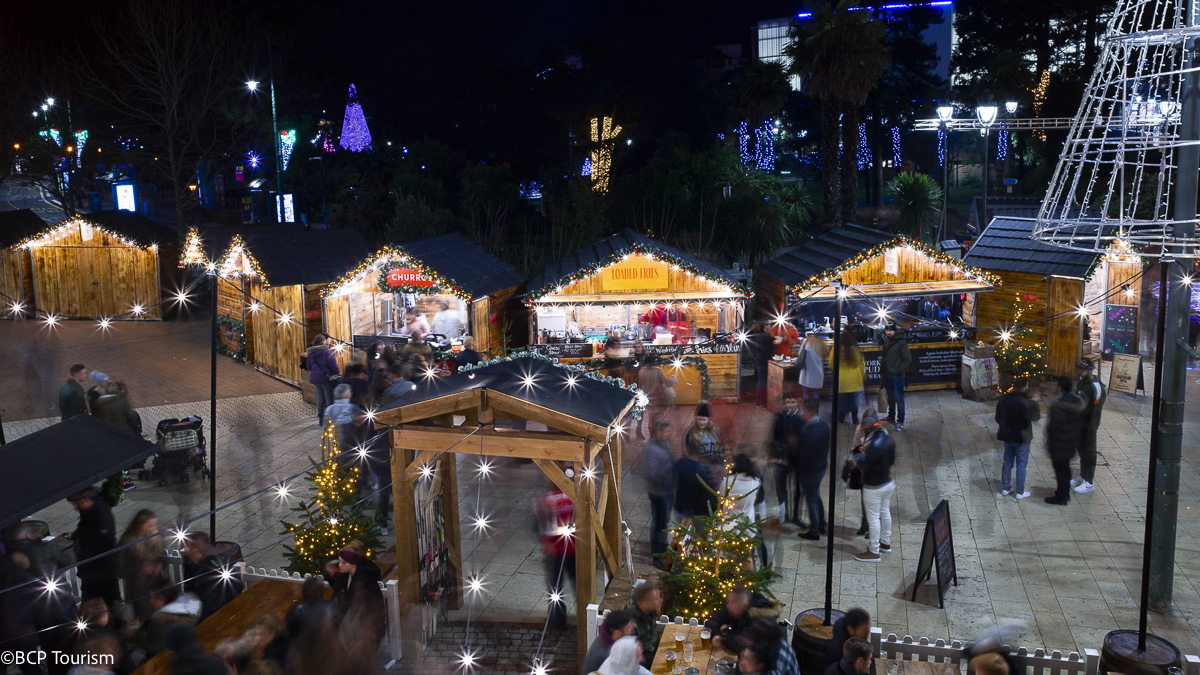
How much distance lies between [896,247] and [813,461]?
6.91 metres

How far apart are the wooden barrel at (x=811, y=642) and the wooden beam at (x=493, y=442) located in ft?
6.11

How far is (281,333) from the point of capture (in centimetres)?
1680

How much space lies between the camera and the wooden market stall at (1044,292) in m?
14.8

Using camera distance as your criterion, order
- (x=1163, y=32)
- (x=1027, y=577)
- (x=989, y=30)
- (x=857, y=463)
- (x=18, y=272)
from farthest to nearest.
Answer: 1. (x=989, y=30)
2. (x=18, y=272)
3. (x=857, y=463)
4. (x=1027, y=577)
5. (x=1163, y=32)

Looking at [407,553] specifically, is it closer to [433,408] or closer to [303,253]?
[433,408]

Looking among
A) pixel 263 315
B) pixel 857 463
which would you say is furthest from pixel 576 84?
pixel 857 463

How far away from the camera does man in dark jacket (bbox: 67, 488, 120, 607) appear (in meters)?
7.38

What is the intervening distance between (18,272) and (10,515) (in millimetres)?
18034

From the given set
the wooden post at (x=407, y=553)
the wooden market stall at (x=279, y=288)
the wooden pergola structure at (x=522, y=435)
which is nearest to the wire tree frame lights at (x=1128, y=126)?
the wooden pergola structure at (x=522, y=435)

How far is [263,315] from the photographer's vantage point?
17.2 metres

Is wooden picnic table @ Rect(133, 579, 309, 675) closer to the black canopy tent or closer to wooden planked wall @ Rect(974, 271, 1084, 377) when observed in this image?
the black canopy tent

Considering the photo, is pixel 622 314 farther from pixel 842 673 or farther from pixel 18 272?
pixel 18 272

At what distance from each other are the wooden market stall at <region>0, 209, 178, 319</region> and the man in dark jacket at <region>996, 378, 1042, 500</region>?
1792cm

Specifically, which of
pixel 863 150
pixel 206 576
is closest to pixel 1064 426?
pixel 206 576
